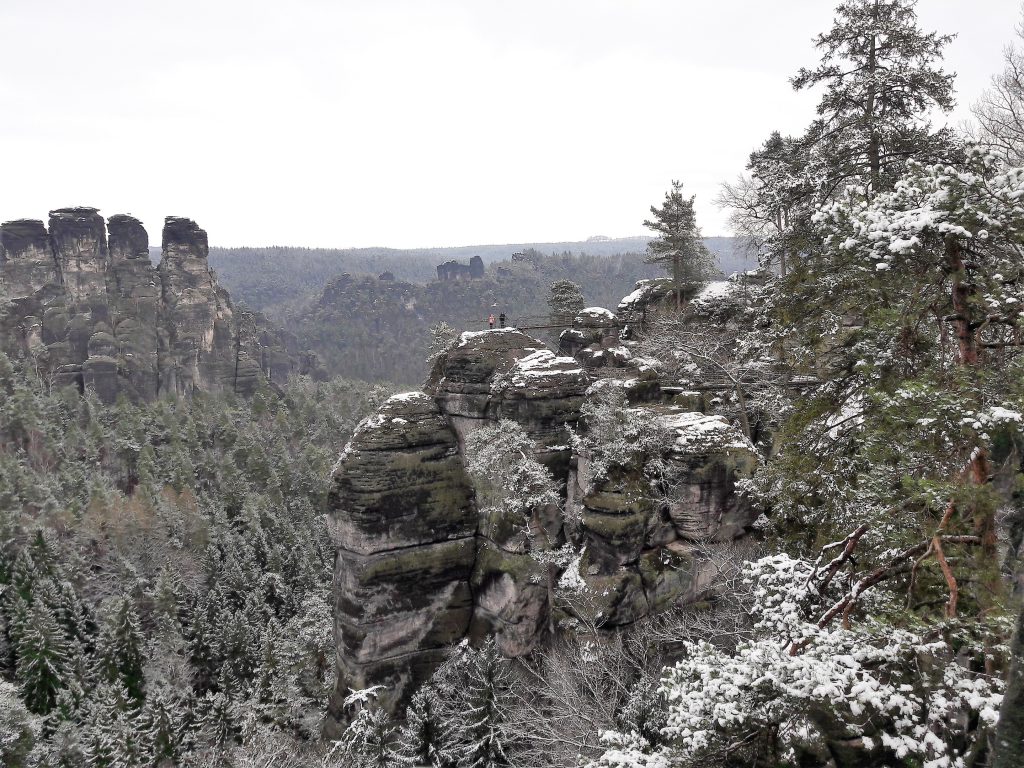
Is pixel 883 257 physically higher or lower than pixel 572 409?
higher

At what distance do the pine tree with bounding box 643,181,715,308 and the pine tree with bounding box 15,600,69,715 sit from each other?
38260 millimetres

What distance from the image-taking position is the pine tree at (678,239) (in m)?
30.6

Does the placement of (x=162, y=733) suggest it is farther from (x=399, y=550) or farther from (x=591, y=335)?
(x=591, y=335)

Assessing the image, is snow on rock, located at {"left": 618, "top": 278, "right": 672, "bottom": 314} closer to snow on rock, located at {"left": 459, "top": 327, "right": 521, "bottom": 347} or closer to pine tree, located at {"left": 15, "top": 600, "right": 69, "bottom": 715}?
snow on rock, located at {"left": 459, "top": 327, "right": 521, "bottom": 347}

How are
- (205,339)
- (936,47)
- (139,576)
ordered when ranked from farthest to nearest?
1. (205,339)
2. (139,576)
3. (936,47)

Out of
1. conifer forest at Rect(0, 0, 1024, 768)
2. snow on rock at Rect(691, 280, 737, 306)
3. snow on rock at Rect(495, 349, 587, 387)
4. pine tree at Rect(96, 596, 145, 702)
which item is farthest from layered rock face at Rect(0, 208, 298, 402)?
snow on rock at Rect(691, 280, 737, 306)

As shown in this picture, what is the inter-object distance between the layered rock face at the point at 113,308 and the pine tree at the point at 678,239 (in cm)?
8003

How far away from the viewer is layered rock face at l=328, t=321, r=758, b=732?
61.0 ft

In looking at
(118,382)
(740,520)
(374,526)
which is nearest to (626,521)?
(740,520)

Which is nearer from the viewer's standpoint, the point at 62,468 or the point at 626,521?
the point at 626,521

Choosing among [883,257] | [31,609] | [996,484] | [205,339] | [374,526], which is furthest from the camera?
[205,339]

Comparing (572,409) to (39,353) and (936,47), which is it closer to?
→ (936,47)

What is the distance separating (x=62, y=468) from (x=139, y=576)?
2343 centimetres

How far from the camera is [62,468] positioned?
5725 cm
